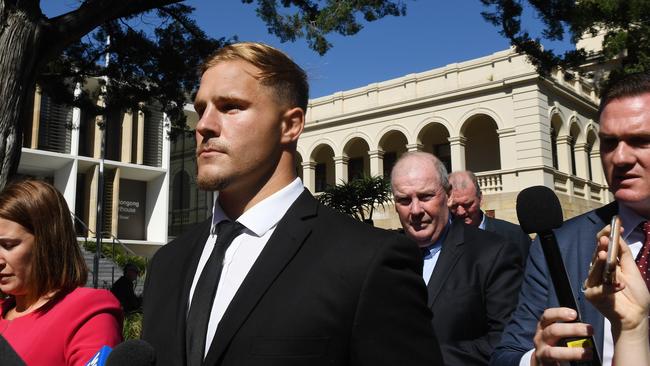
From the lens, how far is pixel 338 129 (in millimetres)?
31297

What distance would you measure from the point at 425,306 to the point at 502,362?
0.61m

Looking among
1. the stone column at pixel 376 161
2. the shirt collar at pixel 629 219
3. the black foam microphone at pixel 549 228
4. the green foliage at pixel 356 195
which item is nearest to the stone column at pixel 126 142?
the stone column at pixel 376 161

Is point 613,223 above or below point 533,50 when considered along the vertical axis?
below

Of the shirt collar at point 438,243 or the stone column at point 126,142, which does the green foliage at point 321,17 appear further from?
the stone column at point 126,142

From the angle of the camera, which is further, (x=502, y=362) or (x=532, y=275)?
(x=532, y=275)

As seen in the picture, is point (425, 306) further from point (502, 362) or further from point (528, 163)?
point (528, 163)

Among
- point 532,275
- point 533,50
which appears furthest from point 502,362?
point 533,50

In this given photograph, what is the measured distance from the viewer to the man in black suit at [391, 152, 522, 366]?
3.17 metres

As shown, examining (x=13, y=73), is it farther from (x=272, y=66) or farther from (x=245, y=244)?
(x=245, y=244)

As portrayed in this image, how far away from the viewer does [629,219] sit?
7.36 feet

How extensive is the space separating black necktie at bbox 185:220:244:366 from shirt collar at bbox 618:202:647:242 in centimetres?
153

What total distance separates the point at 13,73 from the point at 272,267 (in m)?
5.43

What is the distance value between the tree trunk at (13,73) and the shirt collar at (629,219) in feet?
19.2

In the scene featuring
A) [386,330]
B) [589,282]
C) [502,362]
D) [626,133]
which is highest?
[626,133]
